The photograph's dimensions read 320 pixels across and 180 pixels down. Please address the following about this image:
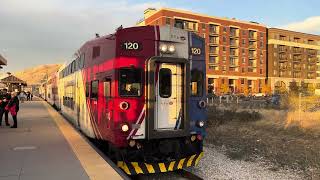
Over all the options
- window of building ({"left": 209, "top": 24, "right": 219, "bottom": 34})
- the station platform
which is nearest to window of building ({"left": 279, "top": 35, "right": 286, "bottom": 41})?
window of building ({"left": 209, "top": 24, "right": 219, "bottom": 34})

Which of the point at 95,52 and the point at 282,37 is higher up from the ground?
the point at 282,37

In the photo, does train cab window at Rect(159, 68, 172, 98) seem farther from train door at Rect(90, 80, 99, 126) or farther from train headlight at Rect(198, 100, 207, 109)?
train door at Rect(90, 80, 99, 126)

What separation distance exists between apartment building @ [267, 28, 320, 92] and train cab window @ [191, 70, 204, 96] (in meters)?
102

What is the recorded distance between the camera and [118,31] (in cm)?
905

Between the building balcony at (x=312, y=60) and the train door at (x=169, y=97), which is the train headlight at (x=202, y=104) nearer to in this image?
the train door at (x=169, y=97)

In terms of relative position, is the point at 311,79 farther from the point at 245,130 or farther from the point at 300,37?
the point at 245,130

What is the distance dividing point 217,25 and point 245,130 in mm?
82488

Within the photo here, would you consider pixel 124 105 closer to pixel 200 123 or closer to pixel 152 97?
pixel 152 97

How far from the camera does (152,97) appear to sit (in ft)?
29.1

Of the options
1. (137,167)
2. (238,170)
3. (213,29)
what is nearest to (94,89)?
(137,167)

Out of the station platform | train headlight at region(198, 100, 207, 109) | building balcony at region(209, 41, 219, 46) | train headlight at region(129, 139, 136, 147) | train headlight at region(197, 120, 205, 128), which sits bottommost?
the station platform

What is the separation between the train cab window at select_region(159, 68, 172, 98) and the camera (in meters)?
9.09

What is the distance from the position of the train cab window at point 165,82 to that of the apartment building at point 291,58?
103 metres

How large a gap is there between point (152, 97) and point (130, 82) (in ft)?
1.99
